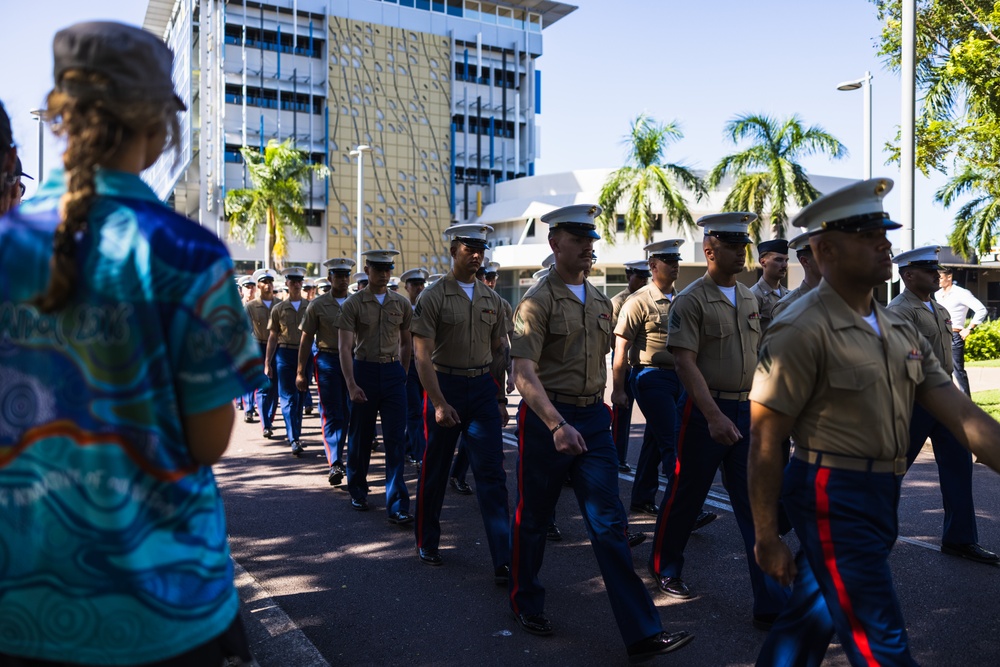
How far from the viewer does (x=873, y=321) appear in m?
3.22

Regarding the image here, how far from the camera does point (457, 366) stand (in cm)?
632

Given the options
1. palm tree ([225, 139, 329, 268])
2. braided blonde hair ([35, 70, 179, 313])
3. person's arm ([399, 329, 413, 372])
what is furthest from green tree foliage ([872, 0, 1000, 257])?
palm tree ([225, 139, 329, 268])

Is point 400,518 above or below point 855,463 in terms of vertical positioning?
below

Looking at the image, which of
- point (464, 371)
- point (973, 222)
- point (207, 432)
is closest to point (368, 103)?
point (973, 222)

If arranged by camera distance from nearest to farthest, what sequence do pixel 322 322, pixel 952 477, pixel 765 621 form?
pixel 765 621 < pixel 952 477 < pixel 322 322

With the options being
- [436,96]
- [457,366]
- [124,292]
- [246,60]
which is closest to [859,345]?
[124,292]

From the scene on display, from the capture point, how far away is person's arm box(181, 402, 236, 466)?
1800 mm

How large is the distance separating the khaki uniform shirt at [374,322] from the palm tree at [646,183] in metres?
26.2

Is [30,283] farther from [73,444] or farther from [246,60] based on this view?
[246,60]

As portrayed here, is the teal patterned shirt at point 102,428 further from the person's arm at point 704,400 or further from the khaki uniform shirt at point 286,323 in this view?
the khaki uniform shirt at point 286,323

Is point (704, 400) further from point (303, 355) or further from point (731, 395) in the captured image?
point (303, 355)

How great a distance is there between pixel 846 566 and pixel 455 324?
3890 millimetres

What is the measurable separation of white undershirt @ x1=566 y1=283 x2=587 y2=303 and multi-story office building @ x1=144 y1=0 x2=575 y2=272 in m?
54.3

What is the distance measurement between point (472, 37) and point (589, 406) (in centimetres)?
6911
